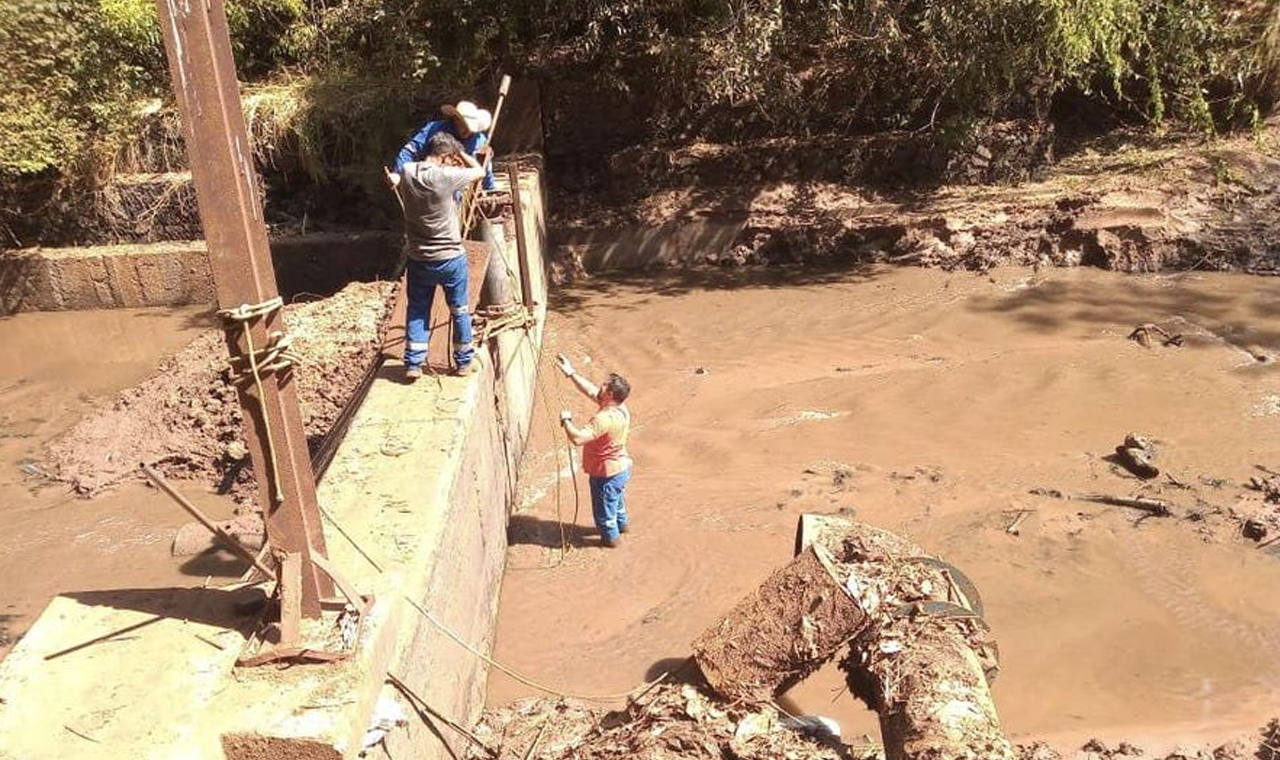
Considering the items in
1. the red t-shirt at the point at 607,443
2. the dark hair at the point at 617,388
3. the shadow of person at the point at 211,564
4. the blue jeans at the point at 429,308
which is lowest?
the shadow of person at the point at 211,564

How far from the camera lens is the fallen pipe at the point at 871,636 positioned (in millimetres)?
3902

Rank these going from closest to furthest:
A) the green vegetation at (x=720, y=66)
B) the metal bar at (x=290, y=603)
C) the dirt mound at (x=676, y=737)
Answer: the metal bar at (x=290, y=603)
the dirt mound at (x=676, y=737)
the green vegetation at (x=720, y=66)

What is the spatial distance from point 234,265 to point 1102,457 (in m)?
5.99

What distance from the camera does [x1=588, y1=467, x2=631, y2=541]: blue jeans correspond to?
6.27 meters

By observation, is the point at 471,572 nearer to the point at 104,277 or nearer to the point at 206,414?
the point at 206,414

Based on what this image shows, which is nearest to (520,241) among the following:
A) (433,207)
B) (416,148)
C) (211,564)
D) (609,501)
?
(416,148)

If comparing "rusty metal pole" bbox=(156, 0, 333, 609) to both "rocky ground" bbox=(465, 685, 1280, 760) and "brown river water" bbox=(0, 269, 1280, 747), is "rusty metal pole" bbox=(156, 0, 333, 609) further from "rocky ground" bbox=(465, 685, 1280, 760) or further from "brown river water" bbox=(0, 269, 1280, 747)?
"brown river water" bbox=(0, 269, 1280, 747)

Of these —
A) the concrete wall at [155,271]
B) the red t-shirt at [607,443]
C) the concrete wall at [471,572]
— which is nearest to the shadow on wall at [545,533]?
the concrete wall at [471,572]

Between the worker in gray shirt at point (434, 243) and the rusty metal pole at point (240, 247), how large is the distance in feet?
7.96

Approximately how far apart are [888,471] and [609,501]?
6.84 ft

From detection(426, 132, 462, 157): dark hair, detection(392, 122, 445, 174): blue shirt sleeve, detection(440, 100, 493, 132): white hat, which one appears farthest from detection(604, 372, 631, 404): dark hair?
detection(440, 100, 493, 132): white hat

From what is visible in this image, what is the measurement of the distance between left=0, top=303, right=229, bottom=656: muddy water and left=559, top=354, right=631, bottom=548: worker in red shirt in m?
2.49

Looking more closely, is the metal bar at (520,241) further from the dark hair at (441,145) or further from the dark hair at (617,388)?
the dark hair at (617,388)

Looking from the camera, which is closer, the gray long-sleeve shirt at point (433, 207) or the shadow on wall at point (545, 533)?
the gray long-sleeve shirt at point (433, 207)
